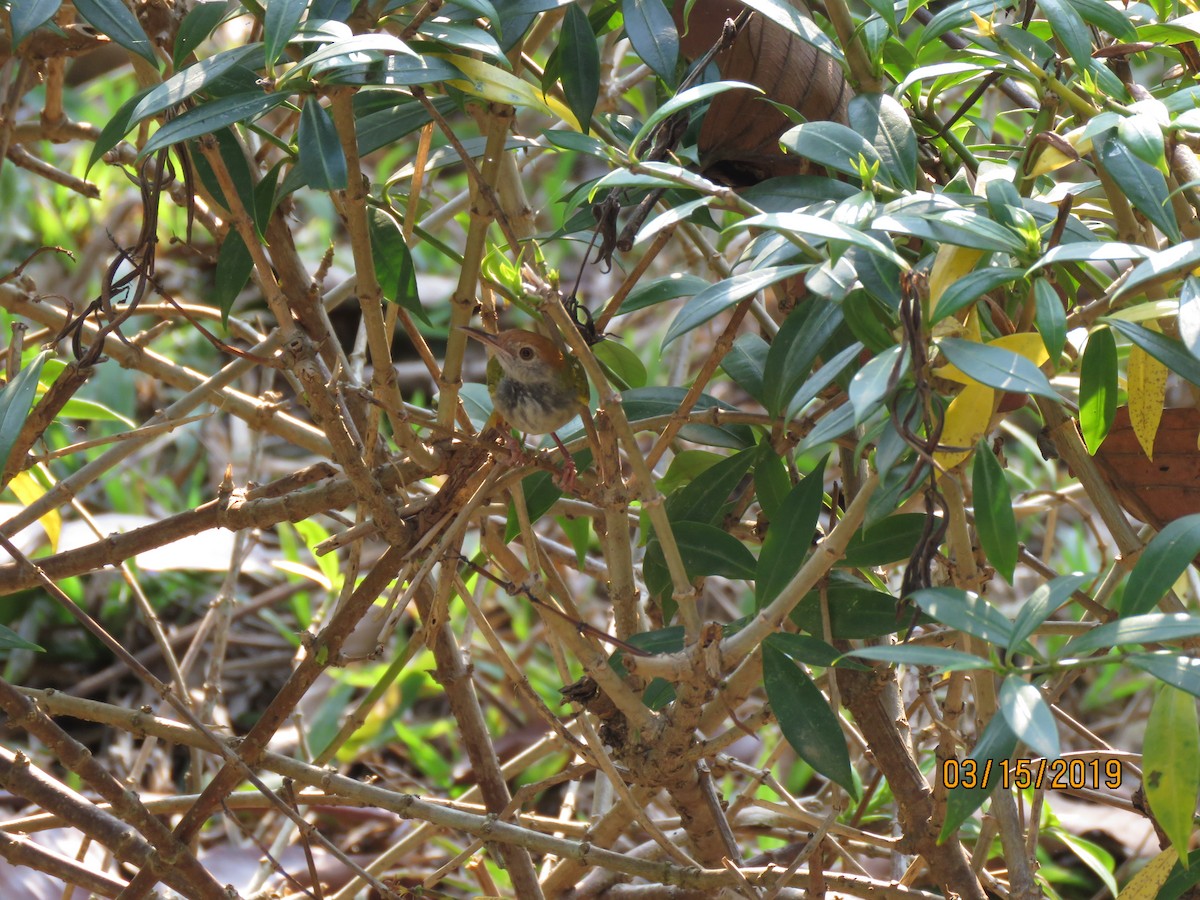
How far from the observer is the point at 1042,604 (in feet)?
2.10

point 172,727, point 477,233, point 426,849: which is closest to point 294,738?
point 426,849

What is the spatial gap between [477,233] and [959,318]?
37 centimetres

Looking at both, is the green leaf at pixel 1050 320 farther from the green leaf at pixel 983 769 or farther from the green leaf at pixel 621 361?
the green leaf at pixel 621 361

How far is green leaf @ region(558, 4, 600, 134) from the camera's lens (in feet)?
2.94

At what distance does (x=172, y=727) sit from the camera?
1.11 meters

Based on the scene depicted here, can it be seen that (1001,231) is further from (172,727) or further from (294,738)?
(294,738)

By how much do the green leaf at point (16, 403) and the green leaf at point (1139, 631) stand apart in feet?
2.55

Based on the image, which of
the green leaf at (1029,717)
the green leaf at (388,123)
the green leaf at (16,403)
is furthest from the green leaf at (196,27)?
the green leaf at (1029,717)

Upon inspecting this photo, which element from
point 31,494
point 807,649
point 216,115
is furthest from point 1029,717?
point 31,494

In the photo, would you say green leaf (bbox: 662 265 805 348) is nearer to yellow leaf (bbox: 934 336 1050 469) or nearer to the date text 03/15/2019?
yellow leaf (bbox: 934 336 1050 469)

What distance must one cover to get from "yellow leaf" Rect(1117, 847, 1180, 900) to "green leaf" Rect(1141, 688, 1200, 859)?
225mm

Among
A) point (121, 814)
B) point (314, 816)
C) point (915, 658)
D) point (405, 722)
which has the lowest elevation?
point (405, 722)

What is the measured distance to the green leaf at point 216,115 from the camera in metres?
0.71

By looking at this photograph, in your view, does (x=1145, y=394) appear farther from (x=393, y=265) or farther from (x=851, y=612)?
(x=393, y=265)
